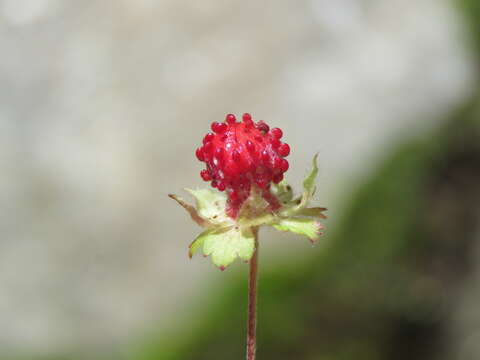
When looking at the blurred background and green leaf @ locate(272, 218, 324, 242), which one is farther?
the blurred background

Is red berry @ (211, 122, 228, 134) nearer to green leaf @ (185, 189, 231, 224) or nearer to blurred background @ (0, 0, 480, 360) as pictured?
green leaf @ (185, 189, 231, 224)

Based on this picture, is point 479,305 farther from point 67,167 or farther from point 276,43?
point 67,167

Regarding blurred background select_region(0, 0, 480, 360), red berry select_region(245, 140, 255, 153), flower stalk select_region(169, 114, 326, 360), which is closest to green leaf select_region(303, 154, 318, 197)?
flower stalk select_region(169, 114, 326, 360)

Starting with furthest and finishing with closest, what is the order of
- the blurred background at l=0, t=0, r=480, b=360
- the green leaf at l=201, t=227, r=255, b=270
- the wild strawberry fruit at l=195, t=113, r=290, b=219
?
1. the blurred background at l=0, t=0, r=480, b=360
2. the wild strawberry fruit at l=195, t=113, r=290, b=219
3. the green leaf at l=201, t=227, r=255, b=270

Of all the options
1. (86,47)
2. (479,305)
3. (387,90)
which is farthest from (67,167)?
A: (479,305)

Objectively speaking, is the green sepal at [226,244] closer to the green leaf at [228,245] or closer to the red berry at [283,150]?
the green leaf at [228,245]

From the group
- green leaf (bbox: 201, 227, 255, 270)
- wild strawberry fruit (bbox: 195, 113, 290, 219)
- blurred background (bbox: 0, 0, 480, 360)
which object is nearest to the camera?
green leaf (bbox: 201, 227, 255, 270)

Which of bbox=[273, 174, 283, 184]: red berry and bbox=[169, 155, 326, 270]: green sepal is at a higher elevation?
bbox=[273, 174, 283, 184]: red berry
